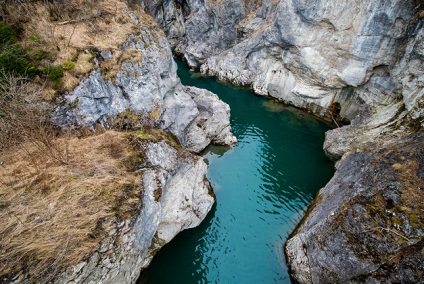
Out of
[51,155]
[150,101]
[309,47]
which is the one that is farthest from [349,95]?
[51,155]

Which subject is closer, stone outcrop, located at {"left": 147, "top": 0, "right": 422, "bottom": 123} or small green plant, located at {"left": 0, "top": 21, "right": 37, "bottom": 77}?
small green plant, located at {"left": 0, "top": 21, "right": 37, "bottom": 77}

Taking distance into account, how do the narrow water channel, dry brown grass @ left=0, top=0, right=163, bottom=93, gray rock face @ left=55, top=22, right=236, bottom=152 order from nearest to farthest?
the narrow water channel → dry brown grass @ left=0, top=0, right=163, bottom=93 → gray rock face @ left=55, top=22, right=236, bottom=152

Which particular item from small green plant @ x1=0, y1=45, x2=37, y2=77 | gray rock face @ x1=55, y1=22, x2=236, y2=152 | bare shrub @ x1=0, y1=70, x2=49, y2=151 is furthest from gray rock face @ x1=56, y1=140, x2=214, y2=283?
small green plant @ x1=0, y1=45, x2=37, y2=77

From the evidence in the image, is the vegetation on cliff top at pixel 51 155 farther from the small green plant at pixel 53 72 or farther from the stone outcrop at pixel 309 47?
the stone outcrop at pixel 309 47

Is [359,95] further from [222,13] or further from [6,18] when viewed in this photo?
[6,18]

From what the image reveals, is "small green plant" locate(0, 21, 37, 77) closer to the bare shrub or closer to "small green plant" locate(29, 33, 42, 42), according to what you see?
the bare shrub
